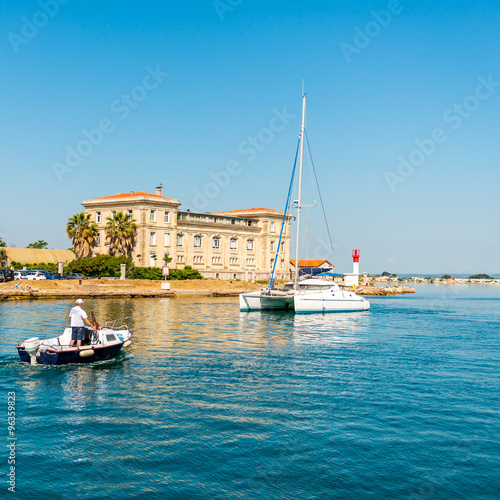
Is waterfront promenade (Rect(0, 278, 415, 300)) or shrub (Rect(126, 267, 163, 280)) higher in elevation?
shrub (Rect(126, 267, 163, 280))

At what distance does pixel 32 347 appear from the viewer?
70.1ft

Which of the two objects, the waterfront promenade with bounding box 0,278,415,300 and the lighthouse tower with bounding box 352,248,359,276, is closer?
the waterfront promenade with bounding box 0,278,415,300

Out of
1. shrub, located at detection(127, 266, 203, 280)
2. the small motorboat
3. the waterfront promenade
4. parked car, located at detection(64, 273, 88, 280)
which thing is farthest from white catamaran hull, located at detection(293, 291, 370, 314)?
parked car, located at detection(64, 273, 88, 280)

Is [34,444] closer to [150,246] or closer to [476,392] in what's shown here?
[476,392]

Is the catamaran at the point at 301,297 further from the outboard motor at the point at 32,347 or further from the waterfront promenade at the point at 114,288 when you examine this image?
the outboard motor at the point at 32,347

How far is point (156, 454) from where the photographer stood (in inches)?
504

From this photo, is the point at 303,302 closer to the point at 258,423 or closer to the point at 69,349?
the point at 69,349

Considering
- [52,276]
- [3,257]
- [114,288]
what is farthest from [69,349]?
[3,257]

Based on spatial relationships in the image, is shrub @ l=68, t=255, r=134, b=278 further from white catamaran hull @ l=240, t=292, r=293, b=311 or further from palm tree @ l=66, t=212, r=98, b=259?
white catamaran hull @ l=240, t=292, r=293, b=311

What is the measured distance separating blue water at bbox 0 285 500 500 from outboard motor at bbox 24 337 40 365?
51cm

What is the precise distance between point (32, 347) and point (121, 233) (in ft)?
211

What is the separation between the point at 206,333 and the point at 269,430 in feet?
63.3

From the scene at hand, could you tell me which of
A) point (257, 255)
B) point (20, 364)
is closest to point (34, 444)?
point (20, 364)

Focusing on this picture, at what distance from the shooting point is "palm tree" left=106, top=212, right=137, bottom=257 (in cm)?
8394
